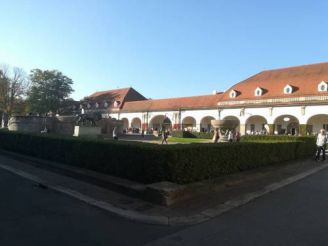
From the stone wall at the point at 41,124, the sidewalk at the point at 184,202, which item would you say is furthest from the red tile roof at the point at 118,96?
the sidewalk at the point at 184,202

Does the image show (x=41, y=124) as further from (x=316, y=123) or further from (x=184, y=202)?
(x=316, y=123)

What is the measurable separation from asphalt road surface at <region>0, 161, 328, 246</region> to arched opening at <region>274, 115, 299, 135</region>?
139 feet

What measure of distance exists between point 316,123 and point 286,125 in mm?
4175

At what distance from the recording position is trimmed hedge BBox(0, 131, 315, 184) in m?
7.47

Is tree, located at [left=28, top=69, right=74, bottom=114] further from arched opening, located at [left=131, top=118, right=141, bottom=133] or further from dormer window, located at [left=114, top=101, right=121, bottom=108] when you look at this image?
arched opening, located at [left=131, top=118, right=141, bottom=133]

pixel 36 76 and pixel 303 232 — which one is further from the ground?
pixel 36 76

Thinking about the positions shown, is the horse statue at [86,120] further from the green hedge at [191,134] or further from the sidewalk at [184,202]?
the green hedge at [191,134]

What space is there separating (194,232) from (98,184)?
384cm

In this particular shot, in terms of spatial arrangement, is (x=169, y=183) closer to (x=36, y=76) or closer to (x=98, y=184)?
(x=98, y=184)

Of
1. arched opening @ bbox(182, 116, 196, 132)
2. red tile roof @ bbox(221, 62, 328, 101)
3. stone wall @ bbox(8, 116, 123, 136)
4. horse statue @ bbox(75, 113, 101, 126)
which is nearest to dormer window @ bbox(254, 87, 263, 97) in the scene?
red tile roof @ bbox(221, 62, 328, 101)

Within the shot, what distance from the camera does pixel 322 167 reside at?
13.7 m

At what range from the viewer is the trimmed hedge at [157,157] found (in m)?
7.47

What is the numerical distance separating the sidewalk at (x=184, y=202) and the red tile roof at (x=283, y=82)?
36784mm

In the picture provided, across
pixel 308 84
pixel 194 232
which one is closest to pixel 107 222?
pixel 194 232
